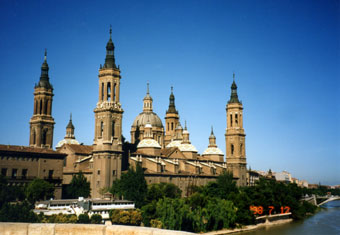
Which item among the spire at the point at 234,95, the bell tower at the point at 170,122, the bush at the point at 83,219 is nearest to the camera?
the bush at the point at 83,219

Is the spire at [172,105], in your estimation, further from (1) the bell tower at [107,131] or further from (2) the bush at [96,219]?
(2) the bush at [96,219]

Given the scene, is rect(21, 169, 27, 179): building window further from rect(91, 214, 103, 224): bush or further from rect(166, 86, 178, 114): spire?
rect(166, 86, 178, 114): spire

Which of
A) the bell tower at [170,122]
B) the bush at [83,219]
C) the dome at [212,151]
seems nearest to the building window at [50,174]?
the bush at [83,219]

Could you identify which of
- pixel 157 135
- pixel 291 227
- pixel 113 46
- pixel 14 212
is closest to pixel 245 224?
pixel 291 227

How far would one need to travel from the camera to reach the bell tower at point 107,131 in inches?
2638

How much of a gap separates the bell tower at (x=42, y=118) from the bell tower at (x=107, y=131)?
17550mm

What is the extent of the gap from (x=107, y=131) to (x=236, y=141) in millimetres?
42240

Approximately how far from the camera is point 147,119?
333ft

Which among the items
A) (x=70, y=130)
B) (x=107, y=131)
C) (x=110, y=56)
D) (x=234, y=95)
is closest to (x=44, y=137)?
(x=70, y=130)

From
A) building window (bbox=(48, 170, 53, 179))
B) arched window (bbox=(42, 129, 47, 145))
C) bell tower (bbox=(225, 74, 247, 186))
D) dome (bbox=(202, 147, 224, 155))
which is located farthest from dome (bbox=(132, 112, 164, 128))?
building window (bbox=(48, 170, 53, 179))

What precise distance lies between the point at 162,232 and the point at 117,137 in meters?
61.3

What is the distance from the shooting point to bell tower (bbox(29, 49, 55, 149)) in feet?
268

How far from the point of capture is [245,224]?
5919cm

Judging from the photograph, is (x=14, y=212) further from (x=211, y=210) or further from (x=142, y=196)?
(x=211, y=210)
